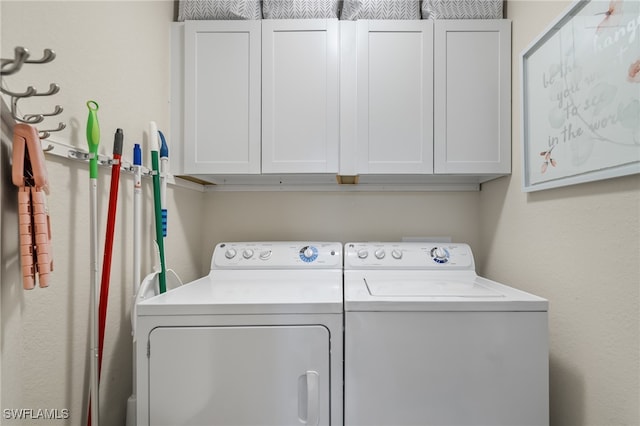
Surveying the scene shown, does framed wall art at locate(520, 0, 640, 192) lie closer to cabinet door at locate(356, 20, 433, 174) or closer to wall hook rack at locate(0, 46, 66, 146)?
cabinet door at locate(356, 20, 433, 174)

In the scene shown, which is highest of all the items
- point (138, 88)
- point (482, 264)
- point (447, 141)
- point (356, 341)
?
point (138, 88)

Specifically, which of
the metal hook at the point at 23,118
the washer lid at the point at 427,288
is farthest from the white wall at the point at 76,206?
the washer lid at the point at 427,288

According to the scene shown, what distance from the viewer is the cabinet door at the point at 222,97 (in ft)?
5.10

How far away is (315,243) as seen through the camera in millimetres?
1723

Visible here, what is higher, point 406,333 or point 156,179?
point 156,179

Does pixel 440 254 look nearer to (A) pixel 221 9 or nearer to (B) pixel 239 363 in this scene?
(B) pixel 239 363

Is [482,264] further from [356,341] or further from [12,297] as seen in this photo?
[12,297]

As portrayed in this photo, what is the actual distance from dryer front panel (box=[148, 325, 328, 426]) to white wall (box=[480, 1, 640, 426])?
872 mm

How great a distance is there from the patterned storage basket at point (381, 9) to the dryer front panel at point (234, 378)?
1.57 meters

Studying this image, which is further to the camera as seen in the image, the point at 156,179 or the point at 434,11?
the point at 434,11

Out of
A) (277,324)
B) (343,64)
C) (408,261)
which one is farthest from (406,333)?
(343,64)

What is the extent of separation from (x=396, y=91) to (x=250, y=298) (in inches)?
47.0

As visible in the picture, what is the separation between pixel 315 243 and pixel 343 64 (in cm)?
94

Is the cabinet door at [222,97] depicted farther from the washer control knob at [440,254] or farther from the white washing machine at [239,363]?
the washer control knob at [440,254]
